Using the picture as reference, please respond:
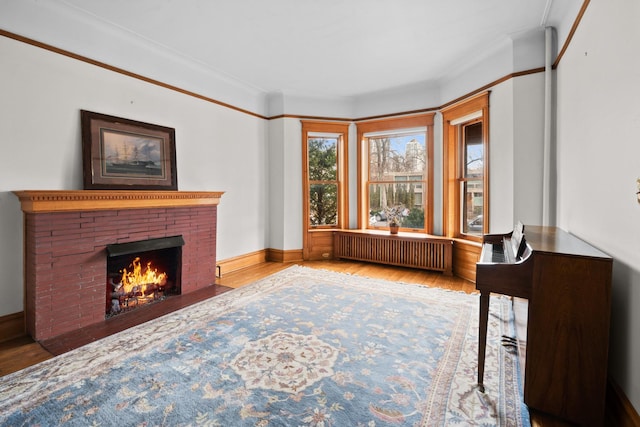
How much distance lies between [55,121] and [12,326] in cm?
184

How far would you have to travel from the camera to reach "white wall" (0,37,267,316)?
8.14ft

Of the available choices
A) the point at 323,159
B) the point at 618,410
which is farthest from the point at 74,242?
the point at 618,410

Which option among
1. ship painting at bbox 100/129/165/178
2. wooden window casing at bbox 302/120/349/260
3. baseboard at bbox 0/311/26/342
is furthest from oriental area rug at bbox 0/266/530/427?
wooden window casing at bbox 302/120/349/260

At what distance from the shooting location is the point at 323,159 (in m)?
5.50

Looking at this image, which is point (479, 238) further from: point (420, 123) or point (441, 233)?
point (420, 123)

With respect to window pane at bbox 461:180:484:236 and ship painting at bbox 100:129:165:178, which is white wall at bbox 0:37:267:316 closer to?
ship painting at bbox 100:129:165:178

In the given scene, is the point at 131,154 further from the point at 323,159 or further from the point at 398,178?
the point at 398,178

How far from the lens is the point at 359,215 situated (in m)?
5.46

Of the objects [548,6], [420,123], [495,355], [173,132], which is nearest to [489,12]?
[548,6]

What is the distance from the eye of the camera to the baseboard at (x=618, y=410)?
1381 mm

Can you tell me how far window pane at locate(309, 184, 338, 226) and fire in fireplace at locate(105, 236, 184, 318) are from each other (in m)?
2.49

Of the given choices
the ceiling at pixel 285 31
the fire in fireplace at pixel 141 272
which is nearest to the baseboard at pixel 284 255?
the fire in fireplace at pixel 141 272

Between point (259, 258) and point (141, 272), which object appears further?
point (259, 258)

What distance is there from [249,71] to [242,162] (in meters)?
1.37
